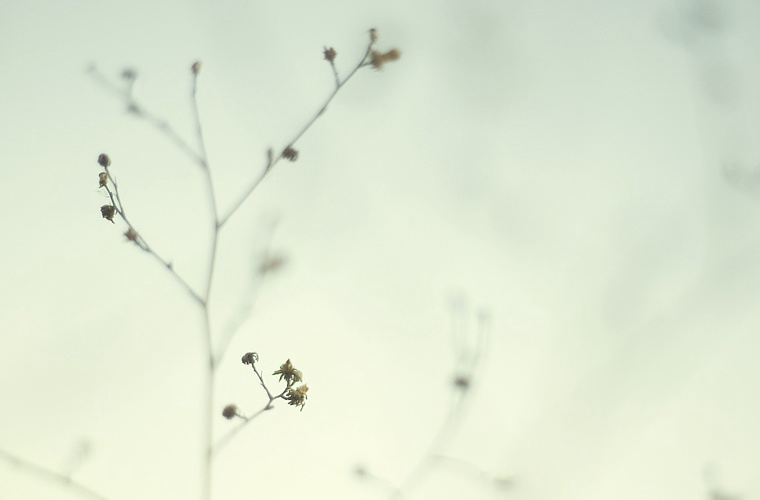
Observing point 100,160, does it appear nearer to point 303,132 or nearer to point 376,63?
point 303,132

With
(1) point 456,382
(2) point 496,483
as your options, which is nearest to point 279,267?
(1) point 456,382

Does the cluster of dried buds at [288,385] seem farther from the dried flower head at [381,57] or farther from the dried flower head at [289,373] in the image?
the dried flower head at [381,57]

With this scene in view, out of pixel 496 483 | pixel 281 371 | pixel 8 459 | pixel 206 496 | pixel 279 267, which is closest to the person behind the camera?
pixel 206 496

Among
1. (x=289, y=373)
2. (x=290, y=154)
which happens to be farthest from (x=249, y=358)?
(x=290, y=154)

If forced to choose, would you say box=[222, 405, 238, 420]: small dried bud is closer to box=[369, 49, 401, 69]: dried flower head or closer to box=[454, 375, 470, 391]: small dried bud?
box=[454, 375, 470, 391]: small dried bud

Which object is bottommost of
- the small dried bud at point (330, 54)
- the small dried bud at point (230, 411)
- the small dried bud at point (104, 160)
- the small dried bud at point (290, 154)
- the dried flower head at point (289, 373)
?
the small dried bud at point (230, 411)

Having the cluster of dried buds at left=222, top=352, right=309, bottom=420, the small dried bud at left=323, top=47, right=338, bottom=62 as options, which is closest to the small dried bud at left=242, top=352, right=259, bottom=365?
the cluster of dried buds at left=222, top=352, right=309, bottom=420

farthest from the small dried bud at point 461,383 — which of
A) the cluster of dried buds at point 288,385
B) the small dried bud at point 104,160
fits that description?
the small dried bud at point 104,160
